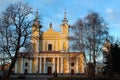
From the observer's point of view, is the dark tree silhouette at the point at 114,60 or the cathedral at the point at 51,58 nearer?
the dark tree silhouette at the point at 114,60

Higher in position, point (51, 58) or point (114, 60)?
point (51, 58)

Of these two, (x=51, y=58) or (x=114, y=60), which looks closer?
(x=114, y=60)

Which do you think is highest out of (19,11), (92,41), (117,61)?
(19,11)

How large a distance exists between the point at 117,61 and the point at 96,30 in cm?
817

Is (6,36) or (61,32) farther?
(61,32)

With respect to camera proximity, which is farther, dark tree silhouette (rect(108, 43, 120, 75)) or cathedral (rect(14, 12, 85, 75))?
cathedral (rect(14, 12, 85, 75))

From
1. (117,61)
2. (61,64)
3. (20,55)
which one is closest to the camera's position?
(20,55)

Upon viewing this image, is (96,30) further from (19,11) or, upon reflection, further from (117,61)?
(19,11)

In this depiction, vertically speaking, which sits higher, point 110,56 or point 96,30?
point 96,30

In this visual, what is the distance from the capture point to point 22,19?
51.7 m

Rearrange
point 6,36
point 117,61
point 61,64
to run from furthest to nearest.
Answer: point 61,64, point 117,61, point 6,36

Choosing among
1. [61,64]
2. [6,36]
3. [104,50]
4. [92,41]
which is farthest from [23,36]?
[61,64]

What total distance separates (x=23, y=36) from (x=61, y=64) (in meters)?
58.7

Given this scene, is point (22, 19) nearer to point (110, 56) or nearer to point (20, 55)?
point (20, 55)
